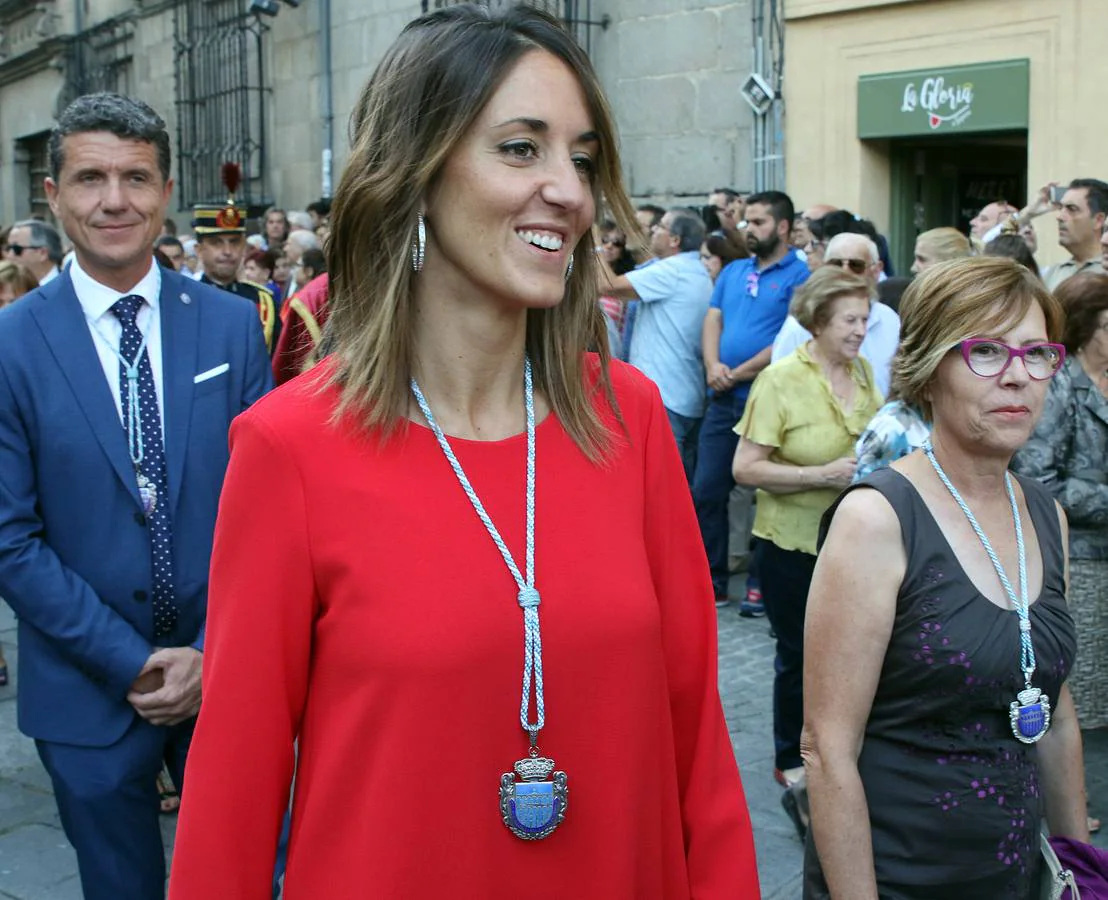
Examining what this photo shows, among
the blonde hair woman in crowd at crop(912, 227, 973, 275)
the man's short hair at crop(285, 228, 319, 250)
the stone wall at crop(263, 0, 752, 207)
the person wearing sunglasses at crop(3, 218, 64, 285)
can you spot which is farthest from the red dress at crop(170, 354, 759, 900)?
the stone wall at crop(263, 0, 752, 207)

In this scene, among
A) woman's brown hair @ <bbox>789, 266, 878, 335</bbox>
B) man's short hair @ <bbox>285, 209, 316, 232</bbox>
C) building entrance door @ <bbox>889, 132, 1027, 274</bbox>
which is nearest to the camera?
woman's brown hair @ <bbox>789, 266, 878, 335</bbox>

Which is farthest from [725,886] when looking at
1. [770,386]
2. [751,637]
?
[751,637]

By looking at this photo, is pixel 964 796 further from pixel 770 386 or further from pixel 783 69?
pixel 783 69

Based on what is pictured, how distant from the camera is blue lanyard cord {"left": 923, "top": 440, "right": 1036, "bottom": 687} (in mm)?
2557

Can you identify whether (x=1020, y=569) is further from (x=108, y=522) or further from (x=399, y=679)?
(x=108, y=522)

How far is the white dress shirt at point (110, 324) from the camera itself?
10.2 ft

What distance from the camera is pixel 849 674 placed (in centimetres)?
257

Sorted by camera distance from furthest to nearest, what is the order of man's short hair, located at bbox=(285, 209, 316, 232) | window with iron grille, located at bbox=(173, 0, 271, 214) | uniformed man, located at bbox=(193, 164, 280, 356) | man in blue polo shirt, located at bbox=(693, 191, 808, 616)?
window with iron grille, located at bbox=(173, 0, 271, 214)
man's short hair, located at bbox=(285, 209, 316, 232)
man in blue polo shirt, located at bbox=(693, 191, 808, 616)
uniformed man, located at bbox=(193, 164, 280, 356)

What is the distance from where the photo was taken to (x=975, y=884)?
258 cm

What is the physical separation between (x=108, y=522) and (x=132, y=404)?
0.28 meters

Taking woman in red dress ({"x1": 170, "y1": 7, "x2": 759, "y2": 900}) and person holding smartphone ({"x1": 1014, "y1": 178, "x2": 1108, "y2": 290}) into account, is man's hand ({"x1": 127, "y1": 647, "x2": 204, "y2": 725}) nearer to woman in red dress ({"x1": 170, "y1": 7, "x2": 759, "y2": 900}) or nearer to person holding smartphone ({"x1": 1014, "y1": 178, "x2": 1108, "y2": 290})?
woman in red dress ({"x1": 170, "y1": 7, "x2": 759, "y2": 900})

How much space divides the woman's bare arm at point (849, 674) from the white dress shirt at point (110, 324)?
155cm

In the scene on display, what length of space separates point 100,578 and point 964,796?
1871 millimetres

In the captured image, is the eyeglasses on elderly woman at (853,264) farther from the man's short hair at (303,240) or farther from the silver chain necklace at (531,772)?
the silver chain necklace at (531,772)
